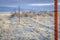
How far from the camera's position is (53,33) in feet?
9.00

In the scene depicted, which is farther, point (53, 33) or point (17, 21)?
point (17, 21)

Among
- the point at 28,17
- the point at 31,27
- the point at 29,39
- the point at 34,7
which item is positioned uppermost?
the point at 34,7

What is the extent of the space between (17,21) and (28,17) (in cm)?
22

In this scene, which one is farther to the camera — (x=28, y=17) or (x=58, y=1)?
(x=28, y=17)

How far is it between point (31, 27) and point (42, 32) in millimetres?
225

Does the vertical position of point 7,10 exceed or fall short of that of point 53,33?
it exceeds it

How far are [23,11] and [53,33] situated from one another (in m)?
0.68

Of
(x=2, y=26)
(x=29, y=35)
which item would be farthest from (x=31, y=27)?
(x=2, y=26)

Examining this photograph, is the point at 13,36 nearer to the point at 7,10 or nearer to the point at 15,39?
the point at 15,39

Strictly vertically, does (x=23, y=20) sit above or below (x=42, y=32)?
above

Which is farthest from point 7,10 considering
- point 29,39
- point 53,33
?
point 53,33

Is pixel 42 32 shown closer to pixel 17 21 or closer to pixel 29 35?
pixel 29 35

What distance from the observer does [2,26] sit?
2918mm

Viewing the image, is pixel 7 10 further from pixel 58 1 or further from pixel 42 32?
pixel 58 1
